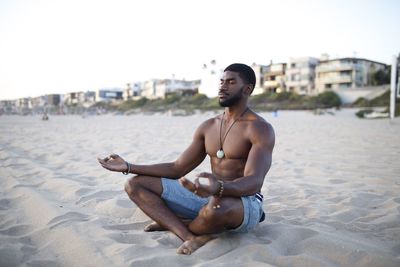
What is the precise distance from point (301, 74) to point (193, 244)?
168ft

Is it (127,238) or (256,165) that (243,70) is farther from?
(127,238)

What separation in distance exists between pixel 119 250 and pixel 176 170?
2.72 ft

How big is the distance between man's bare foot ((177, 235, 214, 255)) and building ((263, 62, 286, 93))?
52.3 meters

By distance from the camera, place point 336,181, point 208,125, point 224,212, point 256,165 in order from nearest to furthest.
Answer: point 224,212 < point 256,165 < point 208,125 < point 336,181

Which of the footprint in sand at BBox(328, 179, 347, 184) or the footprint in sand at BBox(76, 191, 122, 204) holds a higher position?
the footprint in sand at BBox(76, 191, 122, 204)

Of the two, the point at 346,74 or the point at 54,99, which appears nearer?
the point at 346,74

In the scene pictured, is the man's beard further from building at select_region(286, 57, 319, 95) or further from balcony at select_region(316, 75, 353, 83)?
building at select_region(286, 57, 319, 95)

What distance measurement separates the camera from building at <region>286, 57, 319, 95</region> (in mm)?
49531

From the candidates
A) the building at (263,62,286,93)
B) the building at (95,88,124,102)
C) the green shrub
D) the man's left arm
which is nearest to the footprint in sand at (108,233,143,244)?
the man's left arm

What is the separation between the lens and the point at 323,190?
13.4 feet

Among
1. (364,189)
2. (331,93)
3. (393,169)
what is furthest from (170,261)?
(331,93)

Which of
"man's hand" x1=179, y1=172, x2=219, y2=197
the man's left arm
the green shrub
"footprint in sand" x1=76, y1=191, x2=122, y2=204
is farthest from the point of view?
the green shrub

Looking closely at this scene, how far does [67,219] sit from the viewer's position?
113 inches

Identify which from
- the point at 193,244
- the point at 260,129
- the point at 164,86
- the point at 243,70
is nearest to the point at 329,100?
the point at 243,70
